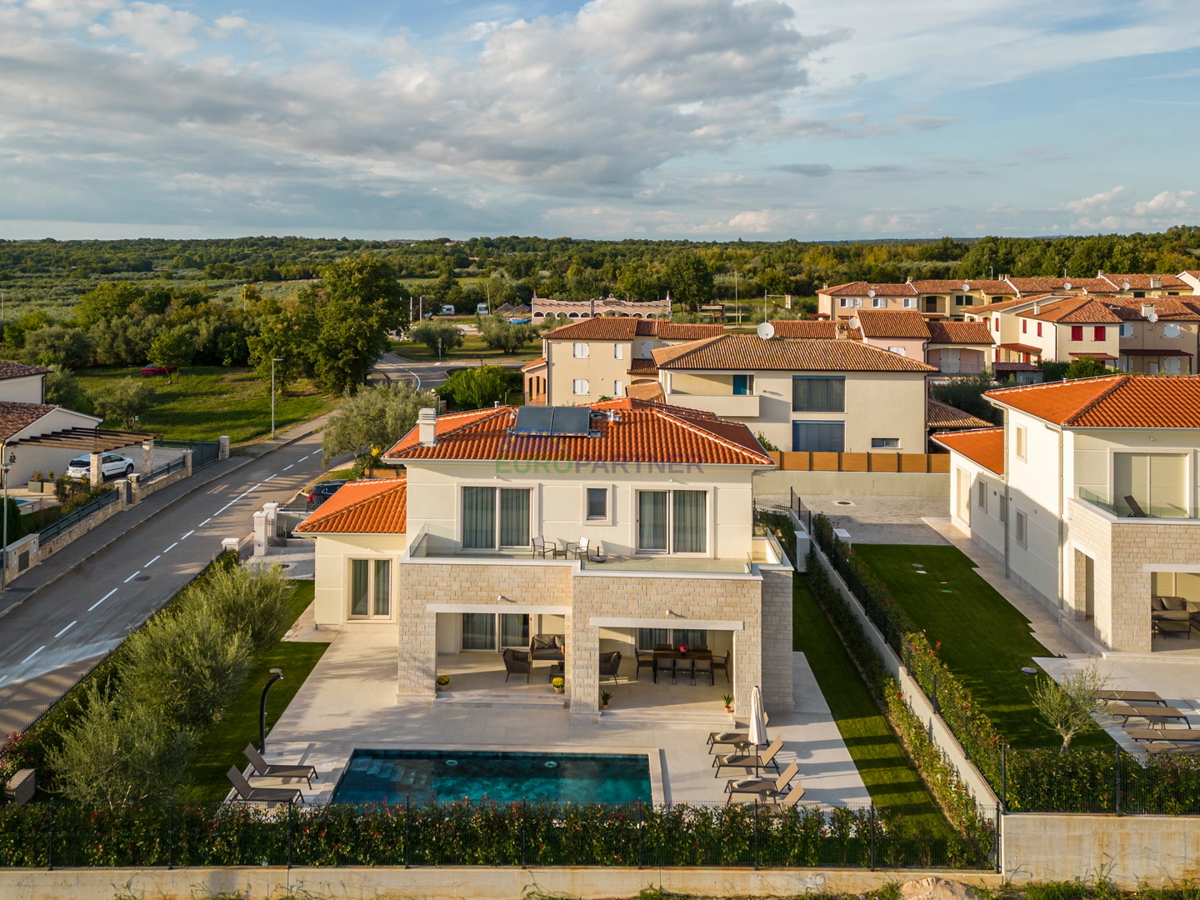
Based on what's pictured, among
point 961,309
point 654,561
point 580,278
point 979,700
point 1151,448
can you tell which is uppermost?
point 580,278

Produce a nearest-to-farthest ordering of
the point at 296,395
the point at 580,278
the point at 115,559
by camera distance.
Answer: the point at 115,559 < the point at 296,395 < the point at 580,278

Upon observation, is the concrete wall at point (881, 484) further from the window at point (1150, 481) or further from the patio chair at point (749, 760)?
the patio chair at point (749, 760)

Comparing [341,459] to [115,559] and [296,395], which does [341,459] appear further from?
[296,395]

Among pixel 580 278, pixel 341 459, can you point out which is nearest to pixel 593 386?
pixel 341 459

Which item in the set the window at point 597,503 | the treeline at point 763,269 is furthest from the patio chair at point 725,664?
the treeline at point 763,269

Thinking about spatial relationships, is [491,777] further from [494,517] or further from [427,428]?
[427,428]

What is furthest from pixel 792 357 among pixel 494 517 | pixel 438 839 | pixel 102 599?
pixel 438 839
